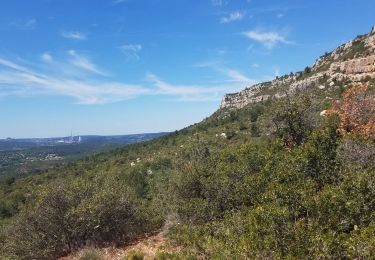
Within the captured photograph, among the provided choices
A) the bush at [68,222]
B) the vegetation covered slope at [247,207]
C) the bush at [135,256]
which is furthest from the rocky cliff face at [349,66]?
the bush at [135,256]

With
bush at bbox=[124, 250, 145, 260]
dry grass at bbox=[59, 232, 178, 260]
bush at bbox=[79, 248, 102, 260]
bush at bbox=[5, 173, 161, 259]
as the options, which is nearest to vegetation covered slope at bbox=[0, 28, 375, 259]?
bush at bbox=[5, 173, 161, 259]

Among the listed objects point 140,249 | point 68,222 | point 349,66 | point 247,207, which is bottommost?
point 140,249

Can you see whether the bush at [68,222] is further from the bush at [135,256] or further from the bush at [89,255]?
the bush at [135,256]

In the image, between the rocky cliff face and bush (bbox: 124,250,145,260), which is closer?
→ bush (bbox: 124,250,145,260)

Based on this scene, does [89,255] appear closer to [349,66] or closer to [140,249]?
[140,249]

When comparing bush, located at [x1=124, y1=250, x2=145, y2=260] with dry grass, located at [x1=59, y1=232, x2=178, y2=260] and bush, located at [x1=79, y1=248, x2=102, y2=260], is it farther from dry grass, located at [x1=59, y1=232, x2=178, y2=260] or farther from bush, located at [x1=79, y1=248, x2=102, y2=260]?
bush, located at [x1=79, y1=248, x2=102, y2=260]

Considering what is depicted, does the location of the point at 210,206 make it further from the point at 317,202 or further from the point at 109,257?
the point at 317,202

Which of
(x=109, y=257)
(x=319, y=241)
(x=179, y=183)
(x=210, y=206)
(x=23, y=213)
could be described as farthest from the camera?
(x=179, y=183)

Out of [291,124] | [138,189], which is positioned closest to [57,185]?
[291,124]

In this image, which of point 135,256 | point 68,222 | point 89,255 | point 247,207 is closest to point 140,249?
point 135,256

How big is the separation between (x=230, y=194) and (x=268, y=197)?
3.66 metres

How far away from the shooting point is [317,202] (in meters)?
11.8

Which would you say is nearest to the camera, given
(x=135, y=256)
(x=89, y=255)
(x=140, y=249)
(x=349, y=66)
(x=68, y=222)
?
(x=135, y=256)

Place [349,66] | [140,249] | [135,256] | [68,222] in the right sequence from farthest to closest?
[349,66] < [68,222] < [140,249] < [135,256]
